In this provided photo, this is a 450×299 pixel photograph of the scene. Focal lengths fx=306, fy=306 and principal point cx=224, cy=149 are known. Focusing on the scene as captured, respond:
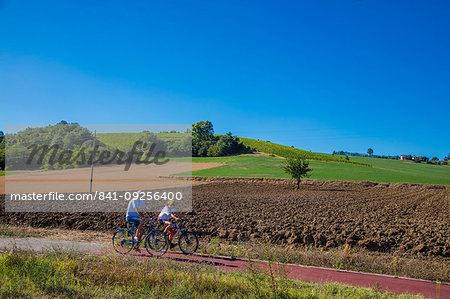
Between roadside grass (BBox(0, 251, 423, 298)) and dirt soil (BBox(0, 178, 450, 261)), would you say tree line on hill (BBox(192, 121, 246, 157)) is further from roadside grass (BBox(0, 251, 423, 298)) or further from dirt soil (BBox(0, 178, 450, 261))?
roadside grass (BBox(0, 251, 423, 298))

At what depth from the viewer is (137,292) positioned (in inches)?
253

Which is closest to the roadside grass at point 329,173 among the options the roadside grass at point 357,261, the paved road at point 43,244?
the roadside grass at point 357,261

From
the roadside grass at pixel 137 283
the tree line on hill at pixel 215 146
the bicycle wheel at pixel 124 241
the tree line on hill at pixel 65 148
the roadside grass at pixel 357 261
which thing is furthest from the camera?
the tree line on hill at pixel 215 146

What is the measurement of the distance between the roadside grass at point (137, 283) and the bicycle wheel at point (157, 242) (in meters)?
1.98

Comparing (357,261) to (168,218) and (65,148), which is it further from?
(65,148)

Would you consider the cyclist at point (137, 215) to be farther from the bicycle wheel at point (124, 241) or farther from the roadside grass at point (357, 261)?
the roadside grass at point (357, 261)

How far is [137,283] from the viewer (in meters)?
6.68

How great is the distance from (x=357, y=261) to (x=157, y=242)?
251 inches

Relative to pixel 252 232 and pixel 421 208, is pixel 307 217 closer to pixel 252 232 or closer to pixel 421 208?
pixel 252 232

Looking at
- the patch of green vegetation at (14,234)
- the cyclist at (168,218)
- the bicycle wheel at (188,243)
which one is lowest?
the patch of green vegetation at (14,234)

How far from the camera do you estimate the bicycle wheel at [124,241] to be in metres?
9.92

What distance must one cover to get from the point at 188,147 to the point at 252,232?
58.8 m

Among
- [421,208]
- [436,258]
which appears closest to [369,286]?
[436,258]

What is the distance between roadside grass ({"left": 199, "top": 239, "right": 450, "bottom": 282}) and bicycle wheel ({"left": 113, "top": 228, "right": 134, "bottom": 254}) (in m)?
2.41
